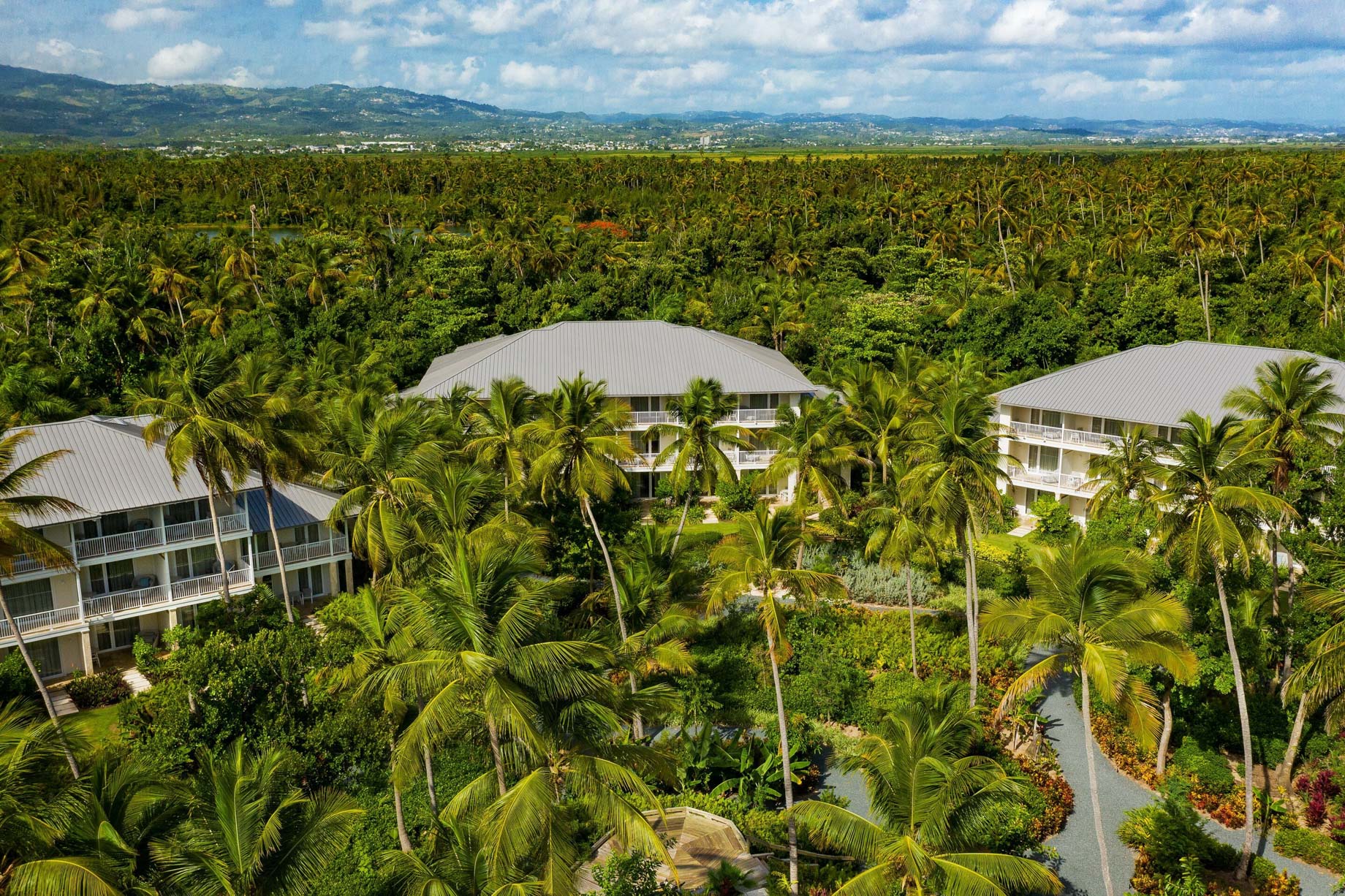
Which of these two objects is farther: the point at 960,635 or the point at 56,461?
the point at 960,635

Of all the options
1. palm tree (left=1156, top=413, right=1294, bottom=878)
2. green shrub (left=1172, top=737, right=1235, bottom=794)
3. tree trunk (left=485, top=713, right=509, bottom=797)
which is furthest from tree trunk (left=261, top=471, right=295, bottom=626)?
green shrub (left=1172, top=737, right=1235, bottom=794)

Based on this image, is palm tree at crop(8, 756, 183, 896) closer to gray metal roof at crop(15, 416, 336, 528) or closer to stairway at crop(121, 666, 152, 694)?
stairway at crop(121, 666, 152, 694)

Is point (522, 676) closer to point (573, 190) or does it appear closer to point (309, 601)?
point (309, 601)

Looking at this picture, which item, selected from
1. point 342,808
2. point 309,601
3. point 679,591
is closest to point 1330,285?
point 679,591

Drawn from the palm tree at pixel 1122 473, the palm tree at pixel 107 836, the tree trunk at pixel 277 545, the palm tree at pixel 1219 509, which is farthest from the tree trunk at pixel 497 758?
the palm tree at pixel 1122 473

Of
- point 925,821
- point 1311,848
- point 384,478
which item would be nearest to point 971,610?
point 1311,848

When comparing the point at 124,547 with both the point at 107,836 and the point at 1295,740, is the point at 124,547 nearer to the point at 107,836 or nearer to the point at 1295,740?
the point at 107,836
